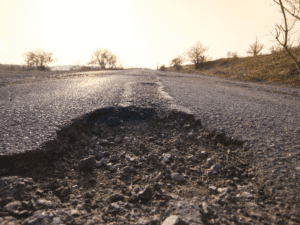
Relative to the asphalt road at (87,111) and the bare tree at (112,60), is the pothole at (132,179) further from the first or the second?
the bare tree at (112,60)

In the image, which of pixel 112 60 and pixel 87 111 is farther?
pixel 112 60

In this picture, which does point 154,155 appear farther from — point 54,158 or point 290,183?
point 290,183

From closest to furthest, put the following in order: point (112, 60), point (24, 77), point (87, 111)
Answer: point (87, 111) → point (24, 77) → point (112, 60)

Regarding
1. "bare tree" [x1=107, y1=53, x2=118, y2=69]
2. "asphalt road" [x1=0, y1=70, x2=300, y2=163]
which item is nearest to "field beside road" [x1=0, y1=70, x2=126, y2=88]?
"asphalt road" [x1=0, y1=70, x2=300, y2=163]

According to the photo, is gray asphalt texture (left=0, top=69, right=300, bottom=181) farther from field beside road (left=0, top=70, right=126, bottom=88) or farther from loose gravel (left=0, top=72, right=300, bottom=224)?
field beside road (left=0, top=70, right=126, bottom=88)

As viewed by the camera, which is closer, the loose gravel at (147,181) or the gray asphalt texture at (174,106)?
the loose gravel at (147,181)

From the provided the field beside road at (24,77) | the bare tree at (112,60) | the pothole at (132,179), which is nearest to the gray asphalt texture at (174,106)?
the pothole at (132,179)

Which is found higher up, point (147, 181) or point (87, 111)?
point (87, 111)

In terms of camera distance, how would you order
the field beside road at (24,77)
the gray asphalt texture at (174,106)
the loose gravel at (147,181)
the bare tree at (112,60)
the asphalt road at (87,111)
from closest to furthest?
the loose gravel at (147,181) → the gray asphalt texture at (174,106) → the asphalt road at (87,111) → the field beside road at (24,77) → the bare tree at (112,60)

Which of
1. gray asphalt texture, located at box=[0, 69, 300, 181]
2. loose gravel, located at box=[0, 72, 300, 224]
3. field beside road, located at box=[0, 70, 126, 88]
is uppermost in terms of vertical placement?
field beside road, located at box=[0, 70, 126, 88]

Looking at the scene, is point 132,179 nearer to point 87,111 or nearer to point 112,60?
point 87,111

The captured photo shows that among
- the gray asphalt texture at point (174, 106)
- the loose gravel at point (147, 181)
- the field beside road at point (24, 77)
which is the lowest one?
the loose gravel at point (147, 181)

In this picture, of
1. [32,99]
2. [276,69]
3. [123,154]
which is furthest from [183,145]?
[276,69]

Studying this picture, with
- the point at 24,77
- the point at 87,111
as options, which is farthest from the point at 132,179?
the point at 24,77
